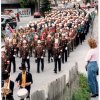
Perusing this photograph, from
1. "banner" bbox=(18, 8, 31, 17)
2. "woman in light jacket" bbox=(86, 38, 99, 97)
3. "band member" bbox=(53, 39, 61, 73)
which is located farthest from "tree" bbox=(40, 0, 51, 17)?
"woman in light jacket" bbox=(86, 38, 99, 97)

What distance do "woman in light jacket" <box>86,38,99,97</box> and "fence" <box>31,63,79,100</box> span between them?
0.45m

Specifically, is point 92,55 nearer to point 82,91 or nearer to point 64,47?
point 82,91

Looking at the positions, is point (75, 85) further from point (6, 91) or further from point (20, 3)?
point (20, 3)

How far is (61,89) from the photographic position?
11.0 meters

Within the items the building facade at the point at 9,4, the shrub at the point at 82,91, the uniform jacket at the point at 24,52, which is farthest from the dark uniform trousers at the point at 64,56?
the building facade at the point at 9,4

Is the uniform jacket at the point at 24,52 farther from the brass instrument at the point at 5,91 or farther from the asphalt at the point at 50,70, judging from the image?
the brass instrument at the point at 5,91

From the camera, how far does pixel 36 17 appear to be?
5616 cm

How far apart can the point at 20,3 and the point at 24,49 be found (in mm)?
42216

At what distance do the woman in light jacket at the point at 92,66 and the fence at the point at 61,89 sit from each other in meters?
0.45

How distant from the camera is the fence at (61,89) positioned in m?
9.59

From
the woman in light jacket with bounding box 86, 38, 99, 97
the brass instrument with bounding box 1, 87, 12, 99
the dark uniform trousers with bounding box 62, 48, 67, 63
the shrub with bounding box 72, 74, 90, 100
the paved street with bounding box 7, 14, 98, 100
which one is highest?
the woman in light jacket with bounding box 86, 38, 99, 97

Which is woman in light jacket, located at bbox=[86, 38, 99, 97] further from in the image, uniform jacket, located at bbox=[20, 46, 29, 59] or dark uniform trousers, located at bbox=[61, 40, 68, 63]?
dark uniform trousers, located at bbox=[61, 40, 68, 63]

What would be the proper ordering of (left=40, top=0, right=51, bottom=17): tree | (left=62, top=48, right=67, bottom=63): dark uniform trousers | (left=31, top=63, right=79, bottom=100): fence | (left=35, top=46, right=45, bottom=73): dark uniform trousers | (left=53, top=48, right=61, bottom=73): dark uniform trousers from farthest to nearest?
(left=40, top=0, right=51, bottom=17): tree < (left=62, top=48, right=67, bottom=63): dark uniform trousers < (left=53, top=48, right=61, bottom=73): dark uniform trousers < (left=35, top=46, right=45, bottom=73): dark uniform trousers < (left=31, top=63, right=79, bottom=100): fence

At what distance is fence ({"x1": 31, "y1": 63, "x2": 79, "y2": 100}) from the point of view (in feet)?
31.5
